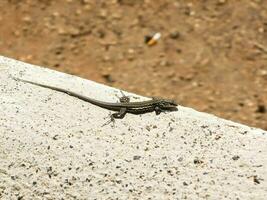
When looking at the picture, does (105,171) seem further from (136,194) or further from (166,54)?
(166,54)

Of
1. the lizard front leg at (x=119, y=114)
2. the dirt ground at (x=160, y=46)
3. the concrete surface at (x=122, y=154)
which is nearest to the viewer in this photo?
→ the concrete surface at (x=122, y=154)

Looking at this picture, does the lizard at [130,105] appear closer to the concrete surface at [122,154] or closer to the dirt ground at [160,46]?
the concrete surface at [122,154]

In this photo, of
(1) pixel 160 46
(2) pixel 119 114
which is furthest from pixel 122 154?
(1) pixel 160 46

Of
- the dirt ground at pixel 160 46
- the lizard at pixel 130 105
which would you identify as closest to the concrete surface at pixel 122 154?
the lizard at pixel 130 105

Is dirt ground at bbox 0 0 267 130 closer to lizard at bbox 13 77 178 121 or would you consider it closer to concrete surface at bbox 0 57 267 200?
lizard at bbox 13 77 178 121

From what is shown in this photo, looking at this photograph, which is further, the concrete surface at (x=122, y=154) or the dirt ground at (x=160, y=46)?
the dirt ground at (x=160, y=46)

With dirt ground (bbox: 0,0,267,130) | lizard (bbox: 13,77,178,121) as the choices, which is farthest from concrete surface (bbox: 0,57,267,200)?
dirt ground (bbox: 0,0,267,130)

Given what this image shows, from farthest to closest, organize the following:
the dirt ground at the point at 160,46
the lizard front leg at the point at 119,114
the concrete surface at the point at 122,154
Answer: the dirt ground at the point at 160,46 → the lizard front leg at the point at 119,114 → the concrete surface at the point at 122,154
